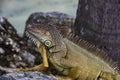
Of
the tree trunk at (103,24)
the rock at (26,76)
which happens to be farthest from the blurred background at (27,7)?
the rock at (26,76)

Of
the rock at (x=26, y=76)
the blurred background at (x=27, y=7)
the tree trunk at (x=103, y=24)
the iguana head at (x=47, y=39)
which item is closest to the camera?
the rock at (x=26, y=76)

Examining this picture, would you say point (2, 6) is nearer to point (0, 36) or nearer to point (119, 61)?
point (0, 36)

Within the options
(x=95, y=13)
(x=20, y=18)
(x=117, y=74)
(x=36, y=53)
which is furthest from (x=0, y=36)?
(x=20, y=18)

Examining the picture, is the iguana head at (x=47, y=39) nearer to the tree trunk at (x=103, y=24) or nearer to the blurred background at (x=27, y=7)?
the tree trunk at (x=103, y=24)

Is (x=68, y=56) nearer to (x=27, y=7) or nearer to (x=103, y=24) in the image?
(x=103, y=24)

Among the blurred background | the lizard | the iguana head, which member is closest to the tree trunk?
the lizard

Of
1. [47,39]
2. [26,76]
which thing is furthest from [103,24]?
[26,76]

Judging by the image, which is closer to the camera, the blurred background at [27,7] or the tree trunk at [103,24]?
the tree trunk at [103,24]
